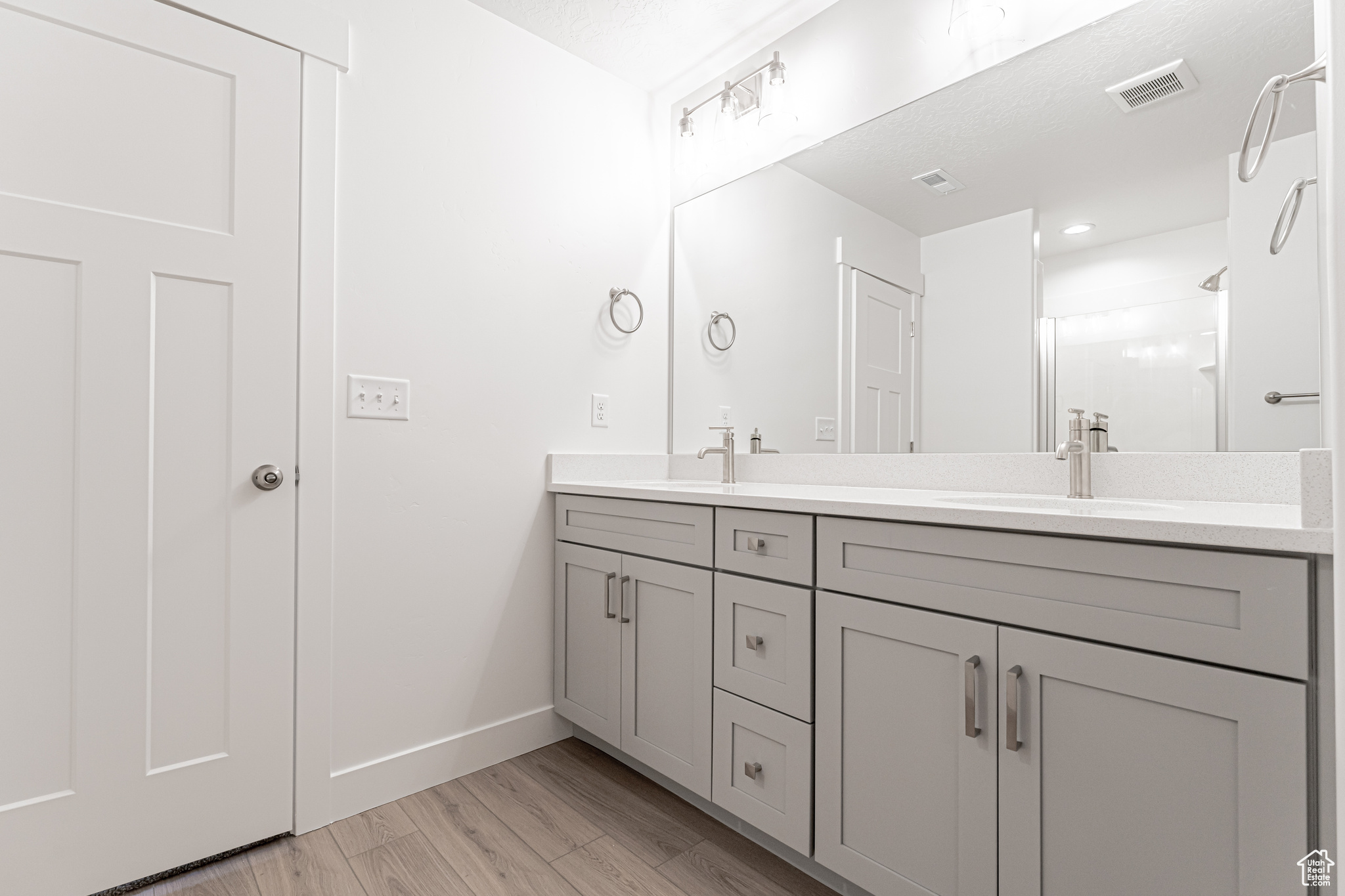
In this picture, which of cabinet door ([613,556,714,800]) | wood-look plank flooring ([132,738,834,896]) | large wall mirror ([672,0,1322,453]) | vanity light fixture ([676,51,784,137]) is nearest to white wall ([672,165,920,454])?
large wall mirror ([672,0,1322,453])

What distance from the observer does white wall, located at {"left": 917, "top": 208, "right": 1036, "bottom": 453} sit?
1.62 metres

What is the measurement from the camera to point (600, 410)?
2.27 m

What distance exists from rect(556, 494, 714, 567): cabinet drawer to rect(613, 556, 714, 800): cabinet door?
0.04m

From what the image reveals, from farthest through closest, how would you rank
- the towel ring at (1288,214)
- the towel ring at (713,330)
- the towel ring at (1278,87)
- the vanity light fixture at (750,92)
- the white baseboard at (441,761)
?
the towel ring at (713,330)
the vanity light fixture at (750,92)
the white baseboard at (441,761)
the towel ring at (1288,214)
the towel ring at (1278,87)

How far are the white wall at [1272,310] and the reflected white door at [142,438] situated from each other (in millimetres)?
2110

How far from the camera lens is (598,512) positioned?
1939 mm

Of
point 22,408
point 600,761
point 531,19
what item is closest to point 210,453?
point 22,408

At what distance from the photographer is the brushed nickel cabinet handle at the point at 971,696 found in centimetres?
106

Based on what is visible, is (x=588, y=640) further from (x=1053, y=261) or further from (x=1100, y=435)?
(x=1053, y=261)

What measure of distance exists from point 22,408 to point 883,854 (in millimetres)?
1893

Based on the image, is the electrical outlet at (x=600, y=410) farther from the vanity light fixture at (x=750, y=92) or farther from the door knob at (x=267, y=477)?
the vanity light fixture at (x=750, y=92)

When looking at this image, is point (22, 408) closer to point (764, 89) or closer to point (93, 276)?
point (93, 276)

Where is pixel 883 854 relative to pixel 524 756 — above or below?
above

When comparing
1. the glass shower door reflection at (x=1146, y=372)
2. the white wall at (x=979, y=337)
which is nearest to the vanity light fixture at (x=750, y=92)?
the white wall at (x=979, y=337)
